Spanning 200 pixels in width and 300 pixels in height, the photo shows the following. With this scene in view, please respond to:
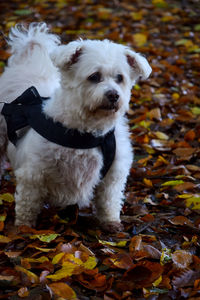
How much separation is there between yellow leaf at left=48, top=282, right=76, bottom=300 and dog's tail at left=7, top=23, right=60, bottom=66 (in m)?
2.43

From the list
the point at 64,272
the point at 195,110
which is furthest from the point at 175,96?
the point at 64,272

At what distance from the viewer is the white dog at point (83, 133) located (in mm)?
3348

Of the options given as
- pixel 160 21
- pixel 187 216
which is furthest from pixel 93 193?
pixel 160 21

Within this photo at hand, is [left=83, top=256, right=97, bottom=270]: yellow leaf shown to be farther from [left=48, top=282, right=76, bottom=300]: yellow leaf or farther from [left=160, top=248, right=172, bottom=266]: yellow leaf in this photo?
[left=160, top=248, right=172, bottom=266]: yellow leaf

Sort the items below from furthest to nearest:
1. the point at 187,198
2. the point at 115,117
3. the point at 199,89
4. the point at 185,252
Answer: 1. the point at 199,89
2. the point at 187,198
3. the point at 115,117
4. the point at 185,252

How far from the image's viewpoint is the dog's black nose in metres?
Result: 3.21

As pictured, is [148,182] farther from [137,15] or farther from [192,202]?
[137,15]

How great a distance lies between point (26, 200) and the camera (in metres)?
3.72

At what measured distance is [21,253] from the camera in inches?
125

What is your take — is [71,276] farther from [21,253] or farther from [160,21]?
[160,21]

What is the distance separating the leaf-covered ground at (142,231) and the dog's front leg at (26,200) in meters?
0.12

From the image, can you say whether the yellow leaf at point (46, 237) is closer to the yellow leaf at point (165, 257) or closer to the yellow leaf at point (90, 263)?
the yellow leaf at point (90, 263)

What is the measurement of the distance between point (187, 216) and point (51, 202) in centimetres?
121

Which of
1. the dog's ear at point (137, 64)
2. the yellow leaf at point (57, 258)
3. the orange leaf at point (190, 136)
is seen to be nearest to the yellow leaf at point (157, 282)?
the yellow leaf at point (57, 258)
